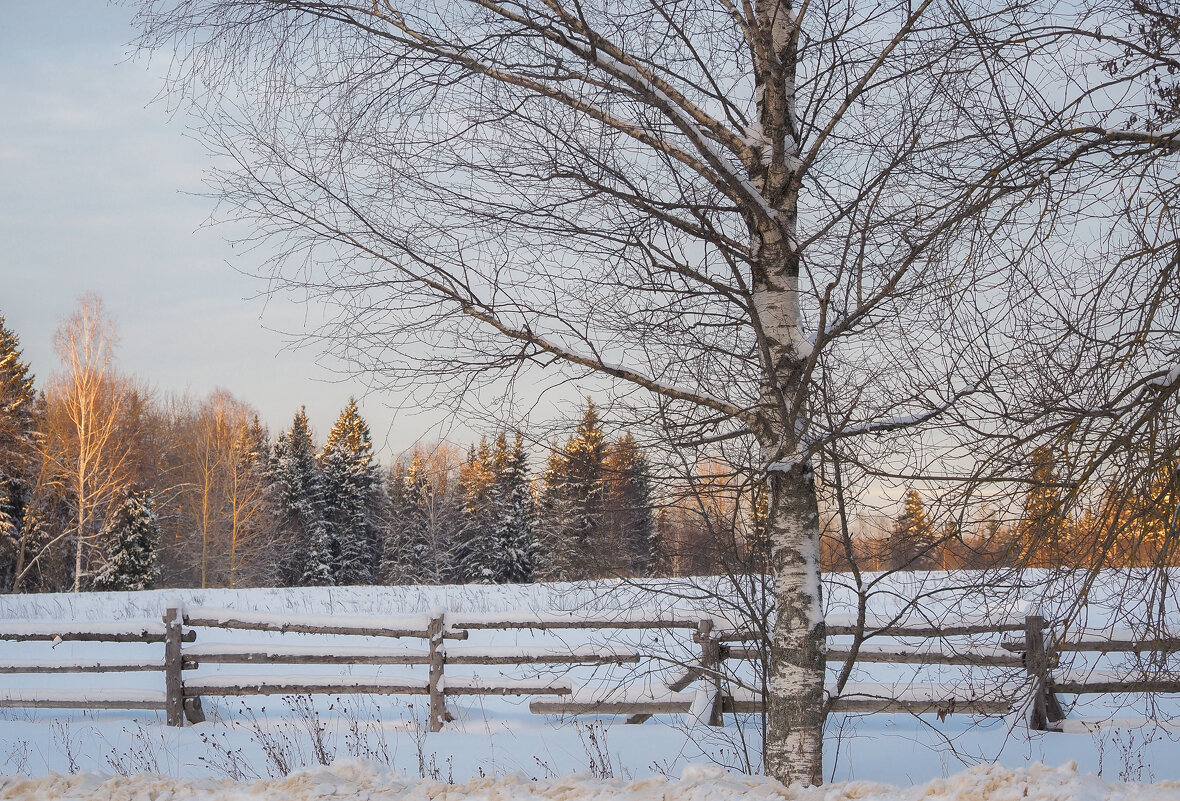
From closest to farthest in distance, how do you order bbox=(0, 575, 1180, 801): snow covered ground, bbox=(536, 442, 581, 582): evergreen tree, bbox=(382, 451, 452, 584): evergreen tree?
bbox=(0, 575, 1180, 801): snow covered ground → bbox=(536, 442, 581, 582): evergreen tree → bbox=(382, 451, 452, 584): evergreen tree

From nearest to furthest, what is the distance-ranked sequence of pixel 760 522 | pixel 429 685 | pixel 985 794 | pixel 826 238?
pixel 985 794
pixel 826 238
pixel 760 522
pixel 429 685

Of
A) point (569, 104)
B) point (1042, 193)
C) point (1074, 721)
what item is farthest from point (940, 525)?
point (1074, 721)

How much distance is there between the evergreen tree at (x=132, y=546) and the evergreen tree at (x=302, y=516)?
259 inches

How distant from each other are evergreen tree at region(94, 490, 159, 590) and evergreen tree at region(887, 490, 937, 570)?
36158 millimetres

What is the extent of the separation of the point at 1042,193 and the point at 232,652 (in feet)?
30.8

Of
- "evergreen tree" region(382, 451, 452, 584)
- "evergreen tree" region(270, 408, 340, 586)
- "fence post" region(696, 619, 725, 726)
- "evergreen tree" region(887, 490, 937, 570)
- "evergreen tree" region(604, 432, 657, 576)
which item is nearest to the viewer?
"evergreen tree" region(887, 490, 937, 570)

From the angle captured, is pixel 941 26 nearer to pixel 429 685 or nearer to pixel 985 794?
pixel 985 794

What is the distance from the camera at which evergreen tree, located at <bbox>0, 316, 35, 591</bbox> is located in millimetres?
33781

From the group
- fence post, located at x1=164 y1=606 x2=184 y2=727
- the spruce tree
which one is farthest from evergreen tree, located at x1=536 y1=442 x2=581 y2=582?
fence post, located at x1=164 y1=606 x2=184 y2=727

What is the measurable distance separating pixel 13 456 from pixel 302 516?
14974mm

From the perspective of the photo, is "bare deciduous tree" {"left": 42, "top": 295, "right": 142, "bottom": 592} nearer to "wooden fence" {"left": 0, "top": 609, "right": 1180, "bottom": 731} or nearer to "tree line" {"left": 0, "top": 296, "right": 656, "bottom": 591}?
"tree line" {"left": 0, "top": 296, "right": 656, "bottom": 591}

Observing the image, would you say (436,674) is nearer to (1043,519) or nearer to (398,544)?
(1043,519)

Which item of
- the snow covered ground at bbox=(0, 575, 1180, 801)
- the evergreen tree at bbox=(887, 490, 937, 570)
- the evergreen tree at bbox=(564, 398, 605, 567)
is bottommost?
the snow covered ground at bbox=(0, 575, 1180, 801)

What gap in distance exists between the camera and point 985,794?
382 centimetres
